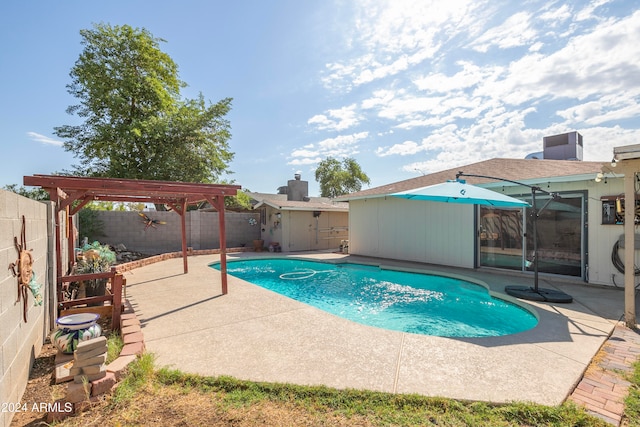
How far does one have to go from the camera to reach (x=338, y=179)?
3847 centimetres

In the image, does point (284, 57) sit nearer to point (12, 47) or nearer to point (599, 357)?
point (12, 47)

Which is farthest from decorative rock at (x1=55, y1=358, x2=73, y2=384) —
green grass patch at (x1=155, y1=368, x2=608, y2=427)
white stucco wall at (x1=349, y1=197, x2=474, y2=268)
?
white stucco wall at (x1=349, y1=197, x2=474, y2=268)

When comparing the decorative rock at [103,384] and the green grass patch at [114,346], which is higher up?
the decorative rock at [103,384]

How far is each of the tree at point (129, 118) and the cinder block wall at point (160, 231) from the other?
131 inches

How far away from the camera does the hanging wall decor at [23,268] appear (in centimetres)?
259

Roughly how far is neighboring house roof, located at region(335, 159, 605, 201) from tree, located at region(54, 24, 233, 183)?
965cm

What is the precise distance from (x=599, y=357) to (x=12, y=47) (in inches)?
660

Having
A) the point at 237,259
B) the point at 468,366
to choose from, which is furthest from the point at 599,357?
the point at 237,259

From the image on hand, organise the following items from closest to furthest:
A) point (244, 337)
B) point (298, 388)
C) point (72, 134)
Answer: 1. point (298, 388)
2. point (244, 337)
3. point (72, 134)

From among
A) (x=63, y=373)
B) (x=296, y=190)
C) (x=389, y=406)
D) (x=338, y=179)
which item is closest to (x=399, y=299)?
(x=389, y=406)

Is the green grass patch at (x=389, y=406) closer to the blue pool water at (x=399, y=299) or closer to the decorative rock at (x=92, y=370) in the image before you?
the decorative rock at (x=92, y=370)

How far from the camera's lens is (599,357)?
3365 millimetres

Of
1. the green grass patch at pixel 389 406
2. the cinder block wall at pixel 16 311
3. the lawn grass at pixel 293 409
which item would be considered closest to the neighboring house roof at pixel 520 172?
the green grass patch at pixel 389 406

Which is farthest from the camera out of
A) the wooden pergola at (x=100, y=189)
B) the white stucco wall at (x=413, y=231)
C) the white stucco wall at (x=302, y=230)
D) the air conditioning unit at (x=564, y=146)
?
the white stucco wall at (x=302, y=230)
